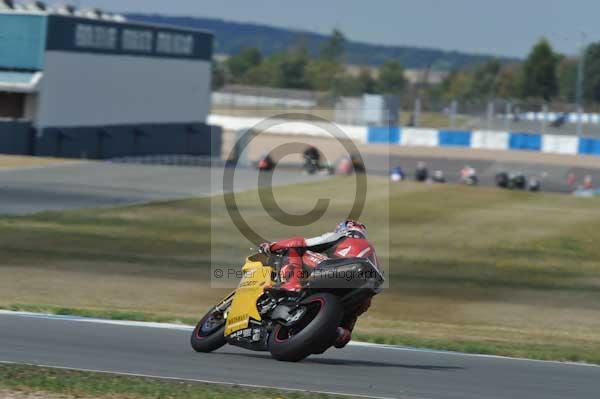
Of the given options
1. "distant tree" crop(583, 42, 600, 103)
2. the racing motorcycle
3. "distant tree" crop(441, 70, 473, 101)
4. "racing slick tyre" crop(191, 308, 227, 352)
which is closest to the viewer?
the racing motorcycle

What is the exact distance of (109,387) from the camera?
8.06 meters

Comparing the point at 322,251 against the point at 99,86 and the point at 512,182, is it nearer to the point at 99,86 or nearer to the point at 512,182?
the point at 512,182

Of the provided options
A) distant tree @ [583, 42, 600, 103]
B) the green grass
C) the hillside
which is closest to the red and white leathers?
the green grass

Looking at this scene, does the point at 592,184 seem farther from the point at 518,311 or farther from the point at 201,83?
the point at 518,311

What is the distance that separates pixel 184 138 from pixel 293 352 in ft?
163

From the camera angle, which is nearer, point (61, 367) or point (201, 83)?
point (61, 367)

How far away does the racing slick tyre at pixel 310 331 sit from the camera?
8859mm

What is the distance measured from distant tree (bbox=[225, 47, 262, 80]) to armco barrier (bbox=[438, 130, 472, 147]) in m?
72.4

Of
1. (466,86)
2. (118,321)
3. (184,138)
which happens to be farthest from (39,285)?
(466,86)

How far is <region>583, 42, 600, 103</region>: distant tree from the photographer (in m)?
92.7

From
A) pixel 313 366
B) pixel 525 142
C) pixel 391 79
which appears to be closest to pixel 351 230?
pixel 313 366

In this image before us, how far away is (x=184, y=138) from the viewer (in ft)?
191

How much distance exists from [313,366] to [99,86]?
144ft

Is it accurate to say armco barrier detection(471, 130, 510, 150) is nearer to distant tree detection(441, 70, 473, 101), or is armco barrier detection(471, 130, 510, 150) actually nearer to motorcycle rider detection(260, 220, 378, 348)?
distant tree detection(441, 70, 473, 101)
